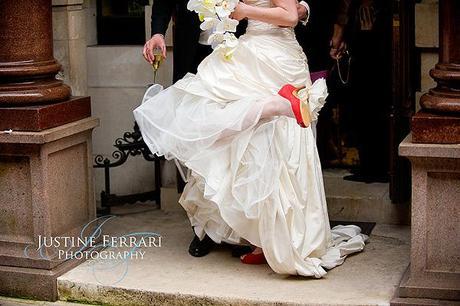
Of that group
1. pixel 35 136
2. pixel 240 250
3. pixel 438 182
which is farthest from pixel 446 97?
pixel 35 136

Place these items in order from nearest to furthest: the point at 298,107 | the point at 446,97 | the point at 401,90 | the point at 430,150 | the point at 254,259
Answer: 1. the point at 430,150
2. the point at 446,97
3. the point at 298,107
4. the point at 254,259
5. the point at 401,90

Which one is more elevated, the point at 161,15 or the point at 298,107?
the point at 161,15

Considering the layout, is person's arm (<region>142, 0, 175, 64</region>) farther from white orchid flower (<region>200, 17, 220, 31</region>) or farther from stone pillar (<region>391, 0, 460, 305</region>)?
stone pillar (<region>391, 0, 460, 305</region>)

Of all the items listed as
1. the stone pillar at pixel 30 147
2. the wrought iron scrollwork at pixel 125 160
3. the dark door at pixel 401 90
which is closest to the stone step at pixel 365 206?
the dark door at pixel 401 90

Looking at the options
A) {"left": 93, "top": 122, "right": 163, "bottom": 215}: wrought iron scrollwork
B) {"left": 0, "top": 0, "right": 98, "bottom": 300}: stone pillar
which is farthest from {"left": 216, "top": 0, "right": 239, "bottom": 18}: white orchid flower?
{"left": 93, "top": 122, "right": 163, "bottom": 215}: wrought iron scrollwork

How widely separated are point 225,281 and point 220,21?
1509 millimetres

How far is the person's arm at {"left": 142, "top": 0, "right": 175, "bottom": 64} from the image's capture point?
675 centimetres

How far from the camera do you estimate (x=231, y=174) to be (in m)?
6.37

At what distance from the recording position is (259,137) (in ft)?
20.9

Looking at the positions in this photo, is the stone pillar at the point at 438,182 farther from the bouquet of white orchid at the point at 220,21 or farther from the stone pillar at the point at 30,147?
the stone pillar at the point at 30,147

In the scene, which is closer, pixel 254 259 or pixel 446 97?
pixel 446 97

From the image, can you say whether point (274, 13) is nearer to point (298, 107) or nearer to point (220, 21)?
point (220, 21)

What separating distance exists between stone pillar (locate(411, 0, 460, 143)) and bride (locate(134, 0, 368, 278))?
75 centimetres

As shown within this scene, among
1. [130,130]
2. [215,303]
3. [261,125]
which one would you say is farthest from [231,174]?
[130,130]
